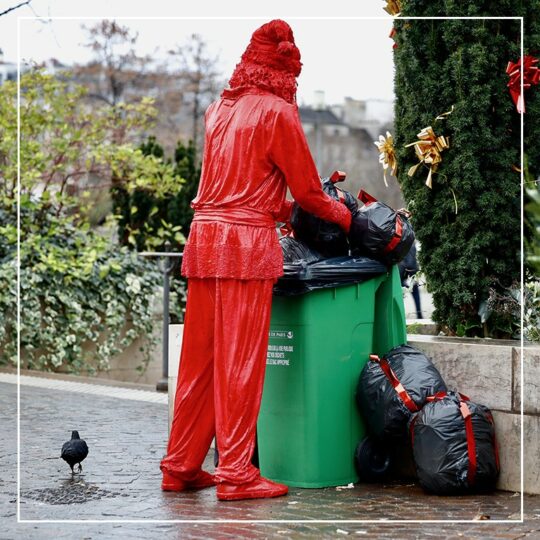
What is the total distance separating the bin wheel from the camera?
19.1ft

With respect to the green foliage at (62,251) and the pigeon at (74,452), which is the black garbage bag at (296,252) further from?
the green foliage at (62,251)

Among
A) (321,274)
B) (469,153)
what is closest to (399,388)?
(321,274)

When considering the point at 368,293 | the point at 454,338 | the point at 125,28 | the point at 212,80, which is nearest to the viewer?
the point at 368,293

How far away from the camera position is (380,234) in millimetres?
5789

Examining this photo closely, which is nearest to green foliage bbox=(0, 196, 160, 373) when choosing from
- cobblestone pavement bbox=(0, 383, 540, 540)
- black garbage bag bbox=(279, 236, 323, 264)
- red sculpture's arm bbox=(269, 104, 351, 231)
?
cobblestone pavement bbox=(0, 383, 540, 540)

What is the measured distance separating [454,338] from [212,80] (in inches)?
768

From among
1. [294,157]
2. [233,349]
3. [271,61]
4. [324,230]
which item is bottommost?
[233,349]

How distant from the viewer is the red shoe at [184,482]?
5.72 m

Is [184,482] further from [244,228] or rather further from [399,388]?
[244,228]

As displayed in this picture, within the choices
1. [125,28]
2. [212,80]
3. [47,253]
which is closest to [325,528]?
[47,253]

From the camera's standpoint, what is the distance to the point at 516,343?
6.00 meters

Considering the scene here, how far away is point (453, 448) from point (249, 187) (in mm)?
1601

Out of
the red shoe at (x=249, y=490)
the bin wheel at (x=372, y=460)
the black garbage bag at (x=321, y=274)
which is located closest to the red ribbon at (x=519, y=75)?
the black garbage bag at (x=321, y=274)

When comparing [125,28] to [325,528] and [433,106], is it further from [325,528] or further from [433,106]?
[325,528]
